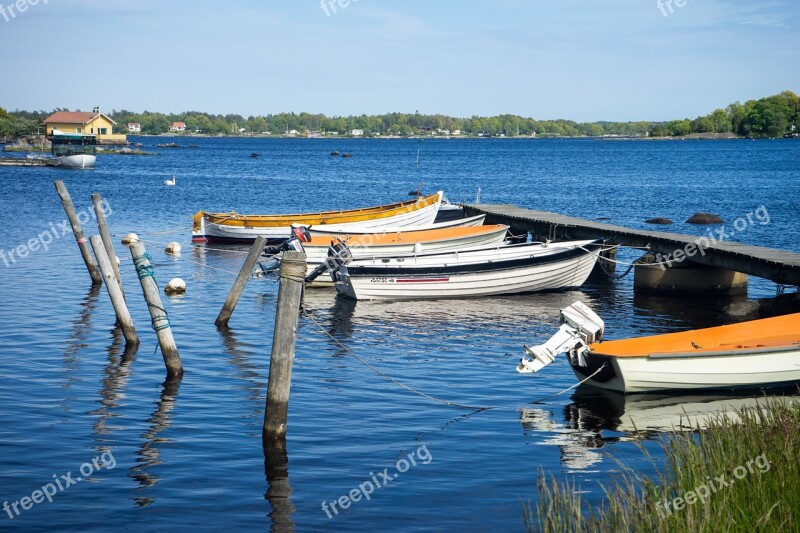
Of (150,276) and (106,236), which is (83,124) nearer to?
(106,236)

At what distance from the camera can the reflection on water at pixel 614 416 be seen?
45.3 ft

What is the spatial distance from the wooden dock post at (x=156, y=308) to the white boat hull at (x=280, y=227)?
21.3 meters

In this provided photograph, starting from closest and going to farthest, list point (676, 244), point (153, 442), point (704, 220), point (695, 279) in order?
point (153, 442) → point (676, 244) → point (695, 279) → point (704, 220)

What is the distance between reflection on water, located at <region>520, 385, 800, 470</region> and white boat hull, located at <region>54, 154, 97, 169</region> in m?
92.4

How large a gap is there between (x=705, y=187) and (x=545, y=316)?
222 ft

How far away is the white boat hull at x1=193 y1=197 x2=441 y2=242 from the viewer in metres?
38.4

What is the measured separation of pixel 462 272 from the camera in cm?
2614

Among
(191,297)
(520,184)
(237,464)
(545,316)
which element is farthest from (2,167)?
(237,464)

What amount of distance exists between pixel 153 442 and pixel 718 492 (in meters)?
7.98

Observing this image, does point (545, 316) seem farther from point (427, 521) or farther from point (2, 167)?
point (2, 167)

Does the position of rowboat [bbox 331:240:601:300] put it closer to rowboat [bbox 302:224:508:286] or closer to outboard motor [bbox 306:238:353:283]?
outboard motor [bbox 306:238:353:283]

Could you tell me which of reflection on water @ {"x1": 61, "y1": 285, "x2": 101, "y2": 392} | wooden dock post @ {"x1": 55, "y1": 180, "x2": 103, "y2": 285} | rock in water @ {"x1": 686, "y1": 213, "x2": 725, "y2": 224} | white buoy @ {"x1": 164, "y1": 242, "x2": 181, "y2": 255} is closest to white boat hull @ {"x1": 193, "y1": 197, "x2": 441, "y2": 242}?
white buoy @ {"x1": 164, "y1": 242, "x2": 181, "y2": 255}

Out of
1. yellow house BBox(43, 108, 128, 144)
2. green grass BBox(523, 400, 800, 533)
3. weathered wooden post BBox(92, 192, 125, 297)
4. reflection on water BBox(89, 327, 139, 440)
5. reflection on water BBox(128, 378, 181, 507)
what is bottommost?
reflection on water BBox(89, 327, 139, 440)

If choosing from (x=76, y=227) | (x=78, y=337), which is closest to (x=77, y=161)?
(x=76, y=227)
